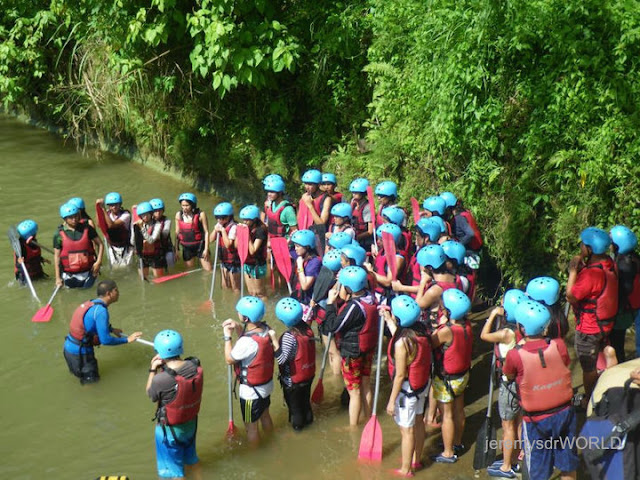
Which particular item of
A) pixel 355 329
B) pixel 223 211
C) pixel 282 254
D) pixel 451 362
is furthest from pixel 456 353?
pixel 223 211

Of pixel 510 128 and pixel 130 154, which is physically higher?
pixel 510 128

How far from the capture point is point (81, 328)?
280 inches

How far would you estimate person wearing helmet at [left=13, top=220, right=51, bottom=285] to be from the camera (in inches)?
372

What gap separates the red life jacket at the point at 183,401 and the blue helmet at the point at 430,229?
2.75 meters

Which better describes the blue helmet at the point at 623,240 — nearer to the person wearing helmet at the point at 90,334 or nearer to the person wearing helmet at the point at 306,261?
the person wearing helmet at the point at 306,261

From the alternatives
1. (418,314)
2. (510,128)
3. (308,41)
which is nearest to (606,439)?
(418,314)

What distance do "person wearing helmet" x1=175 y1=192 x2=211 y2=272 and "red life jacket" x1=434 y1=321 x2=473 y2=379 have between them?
4.51m

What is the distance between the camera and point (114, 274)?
10086mm

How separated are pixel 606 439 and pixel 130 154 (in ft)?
40.1

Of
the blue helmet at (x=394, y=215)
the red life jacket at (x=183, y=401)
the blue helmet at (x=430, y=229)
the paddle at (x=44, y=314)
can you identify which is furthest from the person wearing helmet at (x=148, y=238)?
the red life jacket at (x=183, y=401)

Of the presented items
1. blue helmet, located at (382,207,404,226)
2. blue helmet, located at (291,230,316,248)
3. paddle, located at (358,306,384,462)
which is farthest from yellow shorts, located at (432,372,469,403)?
blue helmet, located at (382,207,404,226)

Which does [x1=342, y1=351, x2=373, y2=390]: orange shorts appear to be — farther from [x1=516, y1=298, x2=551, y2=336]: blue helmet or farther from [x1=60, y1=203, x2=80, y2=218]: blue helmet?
[x1=60, y1=203, x2=80, y2=218]: blue helmet

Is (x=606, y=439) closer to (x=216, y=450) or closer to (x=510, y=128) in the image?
(x=216, y=450)

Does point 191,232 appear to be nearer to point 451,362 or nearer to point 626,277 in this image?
point 451,362
